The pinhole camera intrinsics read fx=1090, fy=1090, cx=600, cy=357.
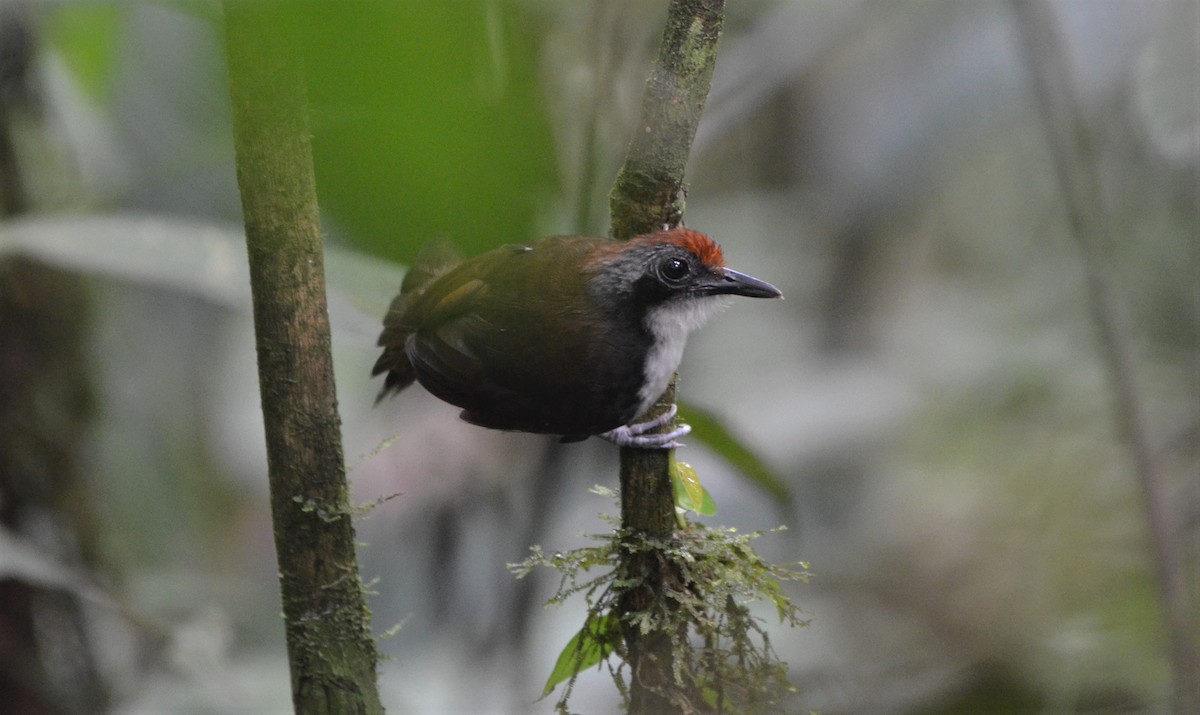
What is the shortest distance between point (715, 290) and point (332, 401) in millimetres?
750

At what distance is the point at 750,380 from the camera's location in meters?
5.22

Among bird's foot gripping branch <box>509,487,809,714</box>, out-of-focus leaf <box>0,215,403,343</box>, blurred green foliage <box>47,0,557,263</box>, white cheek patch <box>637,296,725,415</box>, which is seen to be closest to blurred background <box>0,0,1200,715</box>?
out-of-focus leaf <box>0,215,403,343</box>

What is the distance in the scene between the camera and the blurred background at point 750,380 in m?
3.00

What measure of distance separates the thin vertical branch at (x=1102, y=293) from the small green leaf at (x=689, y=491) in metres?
1.20

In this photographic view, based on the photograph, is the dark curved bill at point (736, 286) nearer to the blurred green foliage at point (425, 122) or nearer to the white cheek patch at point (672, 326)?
the white cheek patch at point (672, 326)

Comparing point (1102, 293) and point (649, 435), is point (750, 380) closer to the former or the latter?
point (1102, 293)

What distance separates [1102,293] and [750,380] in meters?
2.70

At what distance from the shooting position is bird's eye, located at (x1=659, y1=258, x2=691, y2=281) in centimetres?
190

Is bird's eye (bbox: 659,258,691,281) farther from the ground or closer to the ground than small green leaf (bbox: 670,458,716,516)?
farther from the ground

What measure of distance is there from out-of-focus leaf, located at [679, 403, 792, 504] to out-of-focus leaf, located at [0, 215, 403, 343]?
701 millimetres

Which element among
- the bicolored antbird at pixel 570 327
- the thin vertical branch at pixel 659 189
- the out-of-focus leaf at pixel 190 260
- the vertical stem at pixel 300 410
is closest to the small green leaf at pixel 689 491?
the thin vertical branch at pixel 659 189

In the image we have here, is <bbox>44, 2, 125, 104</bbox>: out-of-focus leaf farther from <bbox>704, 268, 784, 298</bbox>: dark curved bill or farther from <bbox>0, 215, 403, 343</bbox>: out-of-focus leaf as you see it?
<bbox>704, 268, 784, 298</bbox>: dark curved bill

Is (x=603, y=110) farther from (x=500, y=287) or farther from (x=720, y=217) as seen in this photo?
(x=720, y=217)

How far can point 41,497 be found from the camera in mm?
A: 3529
